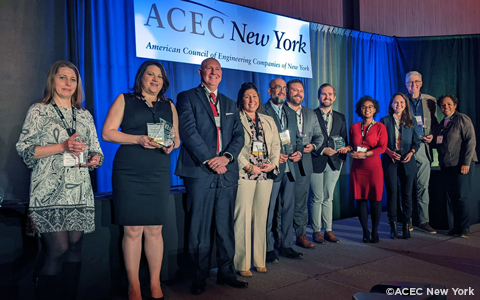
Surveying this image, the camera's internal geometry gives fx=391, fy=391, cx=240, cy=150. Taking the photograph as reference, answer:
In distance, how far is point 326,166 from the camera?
423cm

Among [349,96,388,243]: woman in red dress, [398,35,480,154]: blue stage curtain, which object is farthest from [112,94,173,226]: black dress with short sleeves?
[398,35,480,154]: blue stage curtain

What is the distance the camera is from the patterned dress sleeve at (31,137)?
2.10m

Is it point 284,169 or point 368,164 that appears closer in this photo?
point 284,169

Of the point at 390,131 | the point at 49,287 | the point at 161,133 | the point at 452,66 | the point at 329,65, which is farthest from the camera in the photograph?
the point at 452,66

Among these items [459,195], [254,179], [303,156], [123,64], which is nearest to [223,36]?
[123,64]

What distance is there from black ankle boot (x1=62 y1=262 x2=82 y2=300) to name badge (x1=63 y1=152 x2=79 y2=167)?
0.56 metres

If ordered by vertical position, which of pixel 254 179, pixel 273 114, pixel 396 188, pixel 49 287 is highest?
pixel 273 114

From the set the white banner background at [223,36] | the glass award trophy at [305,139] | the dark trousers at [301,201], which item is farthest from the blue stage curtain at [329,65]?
the dark trousers at [301,201]

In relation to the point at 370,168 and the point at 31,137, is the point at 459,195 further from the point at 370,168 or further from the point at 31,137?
the point at 31,137

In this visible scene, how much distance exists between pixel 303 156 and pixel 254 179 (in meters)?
1.02

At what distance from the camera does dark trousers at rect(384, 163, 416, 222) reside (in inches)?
167

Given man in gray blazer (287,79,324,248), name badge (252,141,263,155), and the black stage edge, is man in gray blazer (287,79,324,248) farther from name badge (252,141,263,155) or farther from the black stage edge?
the black stage edge

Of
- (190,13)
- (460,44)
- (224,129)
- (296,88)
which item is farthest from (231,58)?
→ (460,44)

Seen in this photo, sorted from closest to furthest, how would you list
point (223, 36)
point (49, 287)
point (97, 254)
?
point (49, 287) → point (97, 254) → point (223, 36)
